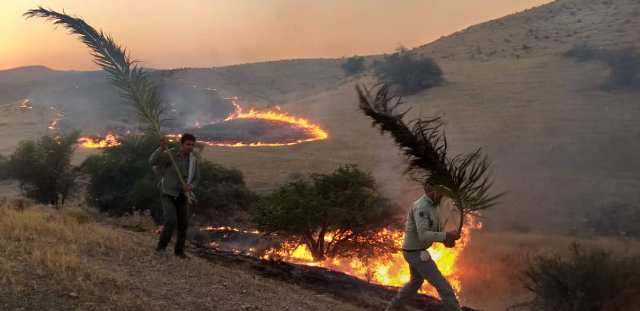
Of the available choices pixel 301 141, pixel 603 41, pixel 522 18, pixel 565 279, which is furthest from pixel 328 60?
pixel 565 279

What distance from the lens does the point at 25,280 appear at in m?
5.93

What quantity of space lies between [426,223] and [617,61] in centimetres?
4024

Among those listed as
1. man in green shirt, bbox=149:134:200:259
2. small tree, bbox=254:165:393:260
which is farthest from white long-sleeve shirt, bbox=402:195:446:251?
small tree, bbox=254:165:393:260

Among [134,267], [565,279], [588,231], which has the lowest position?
[588,231]

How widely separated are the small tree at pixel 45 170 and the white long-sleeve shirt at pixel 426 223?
1804cm

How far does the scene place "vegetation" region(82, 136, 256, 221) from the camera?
777 inches

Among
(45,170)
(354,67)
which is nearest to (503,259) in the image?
(45,170)

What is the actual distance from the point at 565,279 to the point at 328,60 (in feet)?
359

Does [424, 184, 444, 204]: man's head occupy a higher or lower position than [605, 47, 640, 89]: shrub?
higher

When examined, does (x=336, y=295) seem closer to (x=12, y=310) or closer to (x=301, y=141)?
(x=12, y=310)

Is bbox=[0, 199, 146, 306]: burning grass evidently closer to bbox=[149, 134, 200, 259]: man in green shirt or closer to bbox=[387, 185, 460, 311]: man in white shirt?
bbox=[149, 134, 200, 259]: man in green shirt

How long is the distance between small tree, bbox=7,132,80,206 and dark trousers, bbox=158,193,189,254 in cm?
1435

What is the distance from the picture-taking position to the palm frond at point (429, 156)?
16.5 feet

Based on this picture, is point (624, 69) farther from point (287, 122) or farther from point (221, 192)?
point (221, 192)
